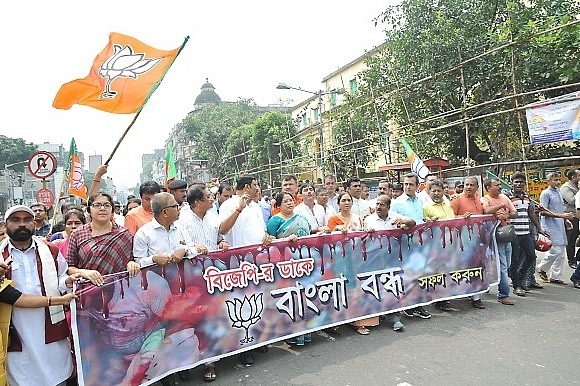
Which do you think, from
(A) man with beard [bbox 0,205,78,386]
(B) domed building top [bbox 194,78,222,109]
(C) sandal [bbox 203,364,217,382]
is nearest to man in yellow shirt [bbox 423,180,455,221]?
(C) sandal [bbox 203,364,217,382]

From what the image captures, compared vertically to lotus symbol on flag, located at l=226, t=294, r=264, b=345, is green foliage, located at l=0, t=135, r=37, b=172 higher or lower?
higher

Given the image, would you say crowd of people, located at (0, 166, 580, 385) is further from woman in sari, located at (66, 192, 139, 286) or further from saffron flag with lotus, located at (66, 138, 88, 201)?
saffron flag with lotus, located at (66, 138, 88, 201)

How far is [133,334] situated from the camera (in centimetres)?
377

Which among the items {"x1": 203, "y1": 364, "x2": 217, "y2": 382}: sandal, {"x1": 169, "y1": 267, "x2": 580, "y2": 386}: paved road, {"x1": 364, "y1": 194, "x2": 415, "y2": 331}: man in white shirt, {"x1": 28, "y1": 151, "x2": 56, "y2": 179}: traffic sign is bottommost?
{"x1": 169, "y1": 267, "x2": 580, "y2": 386}: paved road

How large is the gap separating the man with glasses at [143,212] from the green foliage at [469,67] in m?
10.6

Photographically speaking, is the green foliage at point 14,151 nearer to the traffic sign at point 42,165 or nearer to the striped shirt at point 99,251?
the traffic sign at point 42,165

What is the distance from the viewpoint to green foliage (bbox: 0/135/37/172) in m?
62.4

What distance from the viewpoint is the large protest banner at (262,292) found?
3676 mm

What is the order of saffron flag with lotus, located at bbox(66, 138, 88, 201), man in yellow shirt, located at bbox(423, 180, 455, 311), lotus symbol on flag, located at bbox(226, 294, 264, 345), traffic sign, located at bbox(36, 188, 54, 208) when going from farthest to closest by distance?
traffic sign, located at bbox(36, 188, 54, 208) → saffron flag with lotus, located at bbox(66, 138, 88, 201) → man in yellow shirt, located at bbox(423, 180, 455, 311) → lotus symbol on flag, located at bbox(226, 294, 264, 345)

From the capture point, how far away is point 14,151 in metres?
63.0

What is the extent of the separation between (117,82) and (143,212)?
142cm

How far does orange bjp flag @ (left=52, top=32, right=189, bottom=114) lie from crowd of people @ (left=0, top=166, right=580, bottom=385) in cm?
89

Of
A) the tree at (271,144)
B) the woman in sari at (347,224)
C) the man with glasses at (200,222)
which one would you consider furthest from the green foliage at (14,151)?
the man with glasses at (200,222)

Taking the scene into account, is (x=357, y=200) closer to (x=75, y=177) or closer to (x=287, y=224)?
(x=287, y=224)
